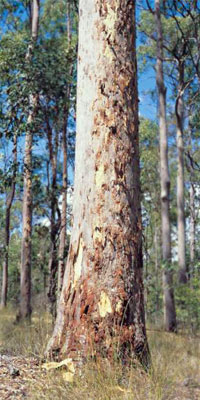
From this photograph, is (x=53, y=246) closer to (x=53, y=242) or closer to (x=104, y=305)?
(x=53, y=242)

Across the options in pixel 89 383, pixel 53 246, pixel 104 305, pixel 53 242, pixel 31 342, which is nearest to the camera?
pixel 89 383

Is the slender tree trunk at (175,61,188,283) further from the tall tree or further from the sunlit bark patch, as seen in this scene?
the sunlit bark patch

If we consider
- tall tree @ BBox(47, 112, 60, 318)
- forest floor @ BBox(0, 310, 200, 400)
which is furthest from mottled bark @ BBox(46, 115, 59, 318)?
forest floor @ BBox(0, 310, 200, 400)

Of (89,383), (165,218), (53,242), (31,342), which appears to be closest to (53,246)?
(53,242)

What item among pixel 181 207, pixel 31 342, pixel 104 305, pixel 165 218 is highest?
pixel 181 207

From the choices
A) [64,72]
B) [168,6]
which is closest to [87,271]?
[64,72]

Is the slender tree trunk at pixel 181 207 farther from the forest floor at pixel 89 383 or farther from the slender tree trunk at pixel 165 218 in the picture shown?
the forest floor at pixel 89 383

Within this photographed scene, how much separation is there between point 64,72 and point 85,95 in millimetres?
5750

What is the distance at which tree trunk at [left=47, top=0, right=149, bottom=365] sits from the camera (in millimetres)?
2902

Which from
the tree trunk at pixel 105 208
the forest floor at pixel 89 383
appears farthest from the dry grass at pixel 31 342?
the tree trunk at pixel 105 208

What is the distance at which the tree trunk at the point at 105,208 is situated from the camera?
2.90 meters

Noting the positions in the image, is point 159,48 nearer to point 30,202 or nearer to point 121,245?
point 30,202

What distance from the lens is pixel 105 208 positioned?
3.02 m

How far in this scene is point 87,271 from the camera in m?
2.98
